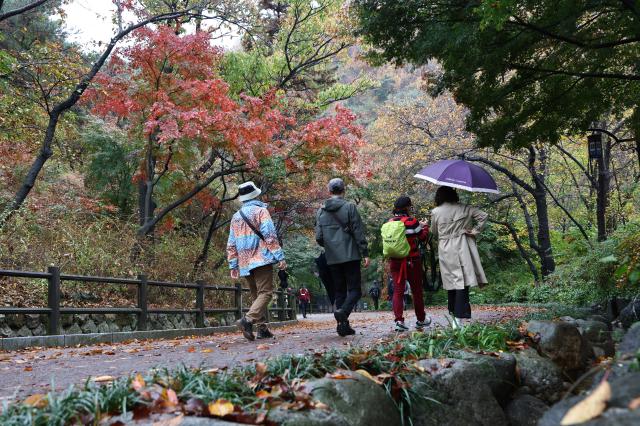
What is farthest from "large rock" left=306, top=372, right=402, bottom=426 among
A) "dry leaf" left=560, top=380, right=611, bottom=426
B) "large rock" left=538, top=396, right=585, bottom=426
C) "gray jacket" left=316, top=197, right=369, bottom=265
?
"gray jacket" left=316, top=197, right=369, bottom=265

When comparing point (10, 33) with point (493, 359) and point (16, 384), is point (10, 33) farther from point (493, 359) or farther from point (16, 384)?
point (493, 359)

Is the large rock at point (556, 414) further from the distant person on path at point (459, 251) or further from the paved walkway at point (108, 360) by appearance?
the distant person on path at point (459, 251)

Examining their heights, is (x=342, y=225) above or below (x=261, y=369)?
above

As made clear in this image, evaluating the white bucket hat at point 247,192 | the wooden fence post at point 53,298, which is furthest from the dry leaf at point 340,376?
the wooden fence post at point 53,298

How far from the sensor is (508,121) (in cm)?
984

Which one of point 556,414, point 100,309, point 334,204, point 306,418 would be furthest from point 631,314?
point 100,309

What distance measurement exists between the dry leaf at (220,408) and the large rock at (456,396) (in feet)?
5.19

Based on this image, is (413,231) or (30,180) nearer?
(413,231)

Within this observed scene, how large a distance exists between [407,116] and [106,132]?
12.5 metres

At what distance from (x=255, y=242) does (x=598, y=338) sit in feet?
13.9

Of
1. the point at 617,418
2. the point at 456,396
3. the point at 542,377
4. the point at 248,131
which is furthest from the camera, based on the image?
the point at 248,131

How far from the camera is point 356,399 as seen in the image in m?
3.33

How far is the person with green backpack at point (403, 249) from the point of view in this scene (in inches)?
295

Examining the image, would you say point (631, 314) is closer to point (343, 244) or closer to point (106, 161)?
point (343, 244)
